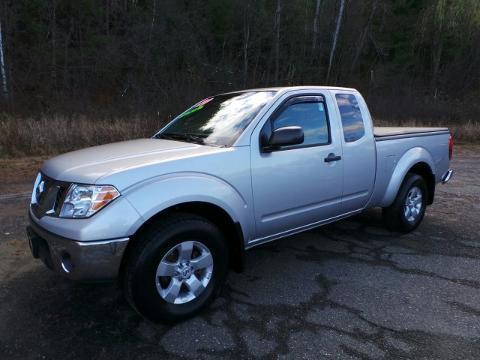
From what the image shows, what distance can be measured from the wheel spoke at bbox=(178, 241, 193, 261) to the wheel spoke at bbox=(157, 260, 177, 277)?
8 cm

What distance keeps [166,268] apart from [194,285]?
319mm

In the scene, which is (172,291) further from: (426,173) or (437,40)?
(437,40)

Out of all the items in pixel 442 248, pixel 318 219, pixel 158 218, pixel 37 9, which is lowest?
pixel 442 248

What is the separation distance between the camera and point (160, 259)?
2.90 m

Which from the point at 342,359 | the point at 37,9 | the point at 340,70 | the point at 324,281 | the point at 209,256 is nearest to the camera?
the point at 342,359

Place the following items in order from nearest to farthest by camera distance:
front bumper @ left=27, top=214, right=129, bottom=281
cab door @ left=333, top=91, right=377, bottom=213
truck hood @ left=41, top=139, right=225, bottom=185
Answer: front bumper @ left=27, top=214, right=129, bottom=281 < truck hood @ left=41, top=139, right=225, bottom=185 < cab door @ left=333, top=91, right=377, bottom=213

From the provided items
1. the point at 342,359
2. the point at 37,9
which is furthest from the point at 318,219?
the point at 37,9

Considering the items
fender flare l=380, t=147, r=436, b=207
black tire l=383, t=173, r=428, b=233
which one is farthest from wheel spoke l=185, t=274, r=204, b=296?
black tire l=383, t=173, r=428, b=233

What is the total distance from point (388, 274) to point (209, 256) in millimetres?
1906

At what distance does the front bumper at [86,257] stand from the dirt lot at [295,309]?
53cm

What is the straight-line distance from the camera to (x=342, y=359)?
106 inches

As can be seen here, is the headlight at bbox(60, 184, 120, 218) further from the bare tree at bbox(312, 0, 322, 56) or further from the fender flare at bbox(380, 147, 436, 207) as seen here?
the bare tree at bbox(312, 0, 322, 56)

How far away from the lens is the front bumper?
2654 mm

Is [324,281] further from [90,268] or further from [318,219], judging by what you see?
[90,268]
